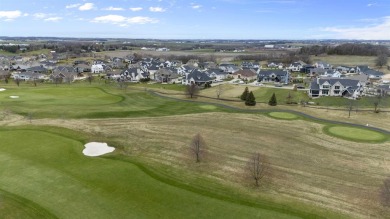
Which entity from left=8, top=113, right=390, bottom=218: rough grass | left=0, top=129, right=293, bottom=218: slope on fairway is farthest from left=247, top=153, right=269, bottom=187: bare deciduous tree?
left=0, top=129, right=293, bottom=218: slope on fairway

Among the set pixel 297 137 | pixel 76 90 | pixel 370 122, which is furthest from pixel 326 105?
pixel 76 90

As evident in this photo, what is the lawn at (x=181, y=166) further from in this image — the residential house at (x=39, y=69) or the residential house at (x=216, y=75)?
the residential house at (x=39, y=69)

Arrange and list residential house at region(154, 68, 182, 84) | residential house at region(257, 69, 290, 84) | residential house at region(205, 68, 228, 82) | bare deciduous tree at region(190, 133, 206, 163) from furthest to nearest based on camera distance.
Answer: residential house at region(205, 68, 228, 82), residential house at region(154, 68, 182, 84), residential house at region(257, 69, 290, 84), bare deciduous tree at region(190, 133, 206, 163)

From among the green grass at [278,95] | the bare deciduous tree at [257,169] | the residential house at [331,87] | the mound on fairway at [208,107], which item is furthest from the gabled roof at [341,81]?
the bare deciduous tree at [257,169]

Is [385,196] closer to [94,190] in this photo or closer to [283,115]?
[94,190]

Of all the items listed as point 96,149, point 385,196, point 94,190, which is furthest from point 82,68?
point 385,196

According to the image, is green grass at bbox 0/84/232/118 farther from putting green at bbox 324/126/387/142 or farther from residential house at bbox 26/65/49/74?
residential house at bbox 26/65/49/74

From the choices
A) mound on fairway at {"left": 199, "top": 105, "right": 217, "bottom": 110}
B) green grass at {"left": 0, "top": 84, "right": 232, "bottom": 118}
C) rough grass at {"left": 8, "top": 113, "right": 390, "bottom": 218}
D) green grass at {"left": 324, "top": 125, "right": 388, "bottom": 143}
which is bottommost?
rough grass at {"left": 8, "top": 113, "right": 390, "bottom": 218}
